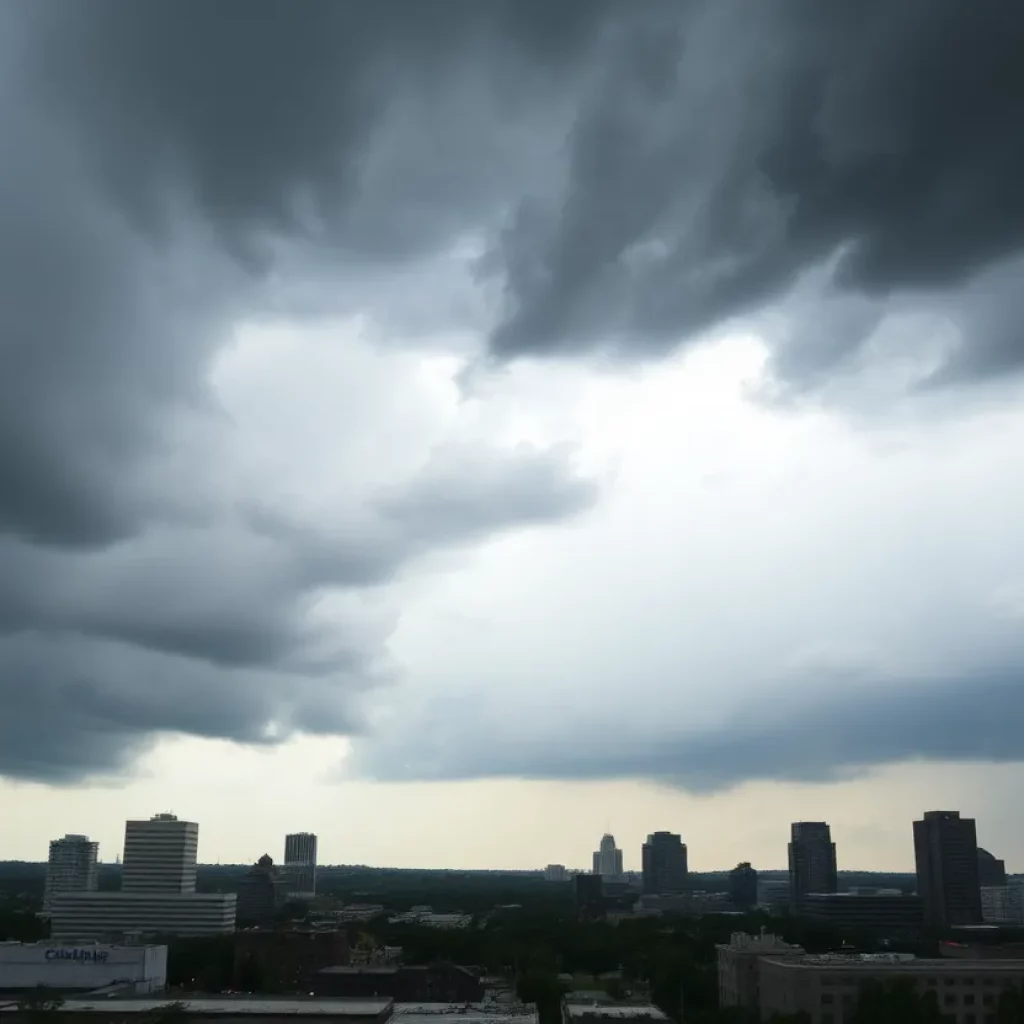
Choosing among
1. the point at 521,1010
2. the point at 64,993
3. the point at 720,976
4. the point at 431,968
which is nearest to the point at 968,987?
the point at 720,976

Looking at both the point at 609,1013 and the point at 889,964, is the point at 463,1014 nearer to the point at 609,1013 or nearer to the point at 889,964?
the point at 609,1013

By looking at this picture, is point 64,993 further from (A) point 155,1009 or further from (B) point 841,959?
(B) point 841,959

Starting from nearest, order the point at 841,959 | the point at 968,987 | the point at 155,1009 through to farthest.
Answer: the point at 155,1009, the point at 968,987, the point at 841,959

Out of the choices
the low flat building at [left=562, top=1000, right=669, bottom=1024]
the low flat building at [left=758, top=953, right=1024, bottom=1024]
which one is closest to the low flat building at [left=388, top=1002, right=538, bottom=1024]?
the low flat building at [left=562, top=1000, right=669, bottom=1024]

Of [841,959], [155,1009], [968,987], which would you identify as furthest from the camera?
[841,959]

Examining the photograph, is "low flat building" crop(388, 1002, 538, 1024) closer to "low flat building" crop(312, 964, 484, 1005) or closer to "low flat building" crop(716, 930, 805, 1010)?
"low flat building" crop(312, 964, 484, 1005)

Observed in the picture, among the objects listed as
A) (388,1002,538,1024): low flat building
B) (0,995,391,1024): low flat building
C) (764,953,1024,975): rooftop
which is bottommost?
(0,995,391,1024): low flat building

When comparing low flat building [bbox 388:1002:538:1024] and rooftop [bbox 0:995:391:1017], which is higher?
low flat building [bbox 388:1002:538:1024]

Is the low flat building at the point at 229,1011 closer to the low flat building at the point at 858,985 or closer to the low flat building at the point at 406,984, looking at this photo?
the low flat building at the point at 406,984
